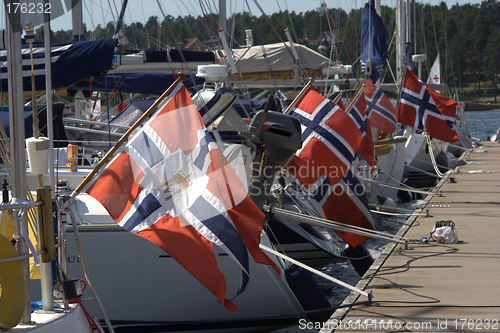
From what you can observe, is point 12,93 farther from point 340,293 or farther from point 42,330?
point 340,293

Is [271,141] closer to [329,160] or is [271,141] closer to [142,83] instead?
[329,160]

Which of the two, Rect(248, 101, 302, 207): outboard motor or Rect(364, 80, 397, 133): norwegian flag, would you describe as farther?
Rect(364, 80, 397, 133): norwegian flag

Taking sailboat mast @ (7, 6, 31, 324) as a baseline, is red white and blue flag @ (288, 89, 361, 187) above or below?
below

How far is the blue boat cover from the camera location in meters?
15.5

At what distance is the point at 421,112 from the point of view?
13500mm

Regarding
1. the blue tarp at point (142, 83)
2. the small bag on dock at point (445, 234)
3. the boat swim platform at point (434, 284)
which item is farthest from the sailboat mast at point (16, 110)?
the blue tarp at point (142, 83)

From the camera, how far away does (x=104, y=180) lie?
4469 millimetres

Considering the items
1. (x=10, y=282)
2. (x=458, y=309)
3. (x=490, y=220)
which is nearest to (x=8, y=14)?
(x=10, y=282)

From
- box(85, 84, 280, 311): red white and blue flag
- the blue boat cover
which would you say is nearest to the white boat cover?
the blue boat cover

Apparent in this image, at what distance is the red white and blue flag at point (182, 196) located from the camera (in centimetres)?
439

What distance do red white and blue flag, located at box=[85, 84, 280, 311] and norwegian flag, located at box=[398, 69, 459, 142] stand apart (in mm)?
9834

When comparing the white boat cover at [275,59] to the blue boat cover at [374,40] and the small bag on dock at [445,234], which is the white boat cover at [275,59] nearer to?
the blue boat cover at [374,40]

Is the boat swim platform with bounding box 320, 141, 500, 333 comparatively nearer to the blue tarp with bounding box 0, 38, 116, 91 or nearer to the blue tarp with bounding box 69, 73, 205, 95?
the blue tarp with bounding box 0, 38, 116, 91

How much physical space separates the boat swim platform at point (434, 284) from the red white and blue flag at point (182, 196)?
143 cm
